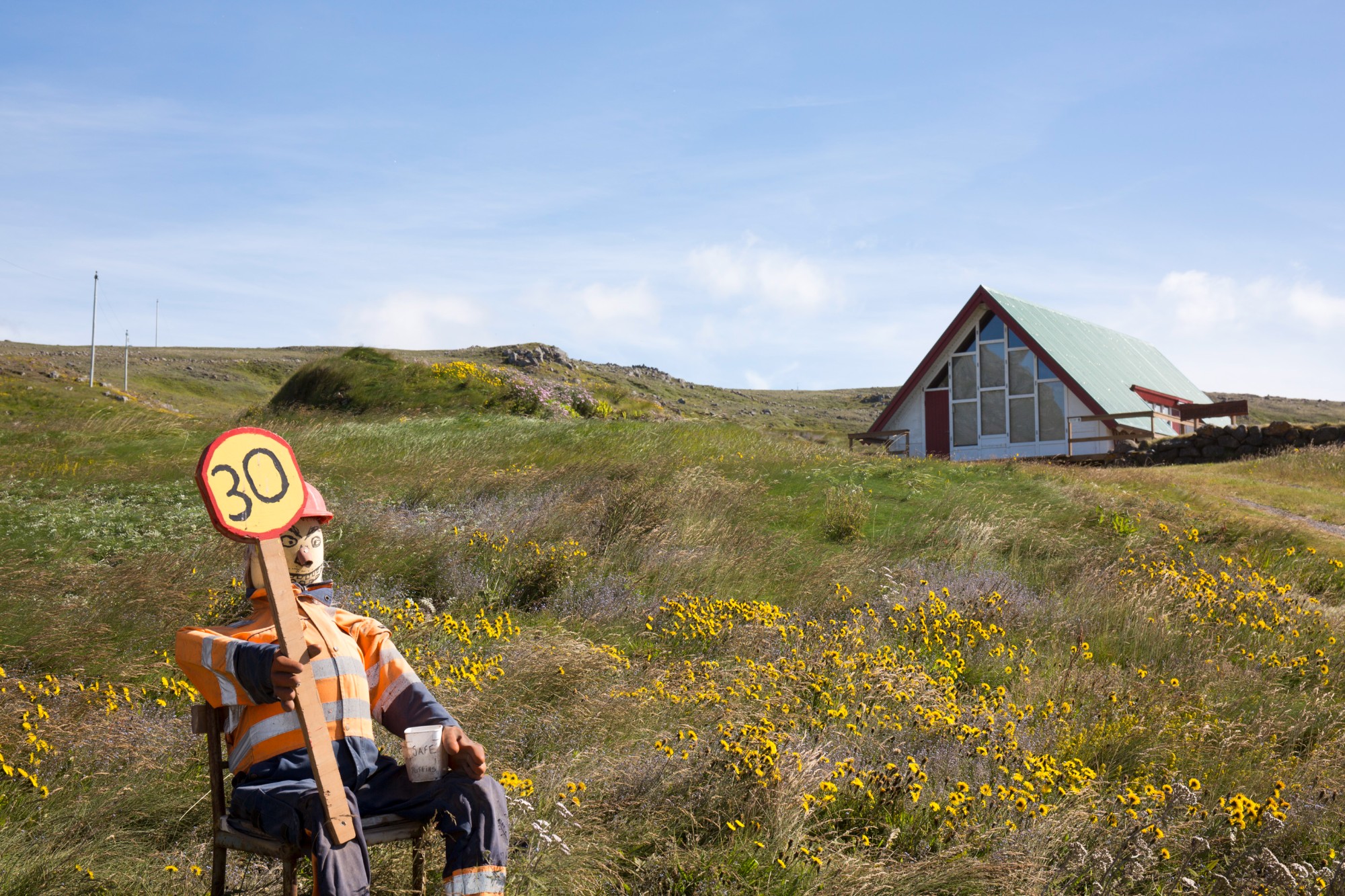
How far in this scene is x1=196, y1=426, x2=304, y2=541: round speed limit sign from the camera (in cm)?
306

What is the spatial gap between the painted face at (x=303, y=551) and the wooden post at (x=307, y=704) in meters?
0.42

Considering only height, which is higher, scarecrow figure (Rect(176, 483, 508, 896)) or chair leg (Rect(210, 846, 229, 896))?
scarecrow figure (Rect(176, 483, 508, 896))

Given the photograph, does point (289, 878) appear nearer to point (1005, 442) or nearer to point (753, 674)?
point (753, 674)

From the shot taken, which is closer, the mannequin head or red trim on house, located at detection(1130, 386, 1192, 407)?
the mannequin head

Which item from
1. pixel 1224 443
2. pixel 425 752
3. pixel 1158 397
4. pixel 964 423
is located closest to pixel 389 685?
pixel 425 752

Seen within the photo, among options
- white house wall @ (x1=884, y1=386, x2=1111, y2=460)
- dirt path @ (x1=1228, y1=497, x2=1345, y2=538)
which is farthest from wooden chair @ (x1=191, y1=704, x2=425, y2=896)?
white house wall @ (x1=884, y1=386, x2=1111, y2=460)

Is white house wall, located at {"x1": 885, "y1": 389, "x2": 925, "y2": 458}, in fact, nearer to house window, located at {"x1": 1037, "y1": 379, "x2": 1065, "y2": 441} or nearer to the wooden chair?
house window, located at {"x1": 1037, "y1": 379, "x2": 1065, "y2": 441}

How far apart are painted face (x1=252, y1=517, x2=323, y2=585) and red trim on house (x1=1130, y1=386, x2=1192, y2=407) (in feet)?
91.3

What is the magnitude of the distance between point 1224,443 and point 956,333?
714cm

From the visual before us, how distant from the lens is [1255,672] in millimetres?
6676

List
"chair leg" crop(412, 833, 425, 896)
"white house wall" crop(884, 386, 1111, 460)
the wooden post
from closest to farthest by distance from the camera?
the wooden post
"chair leg" crop(412, 833, 425, 896)
"white house wall" crop(884, 386, 1111, 460)

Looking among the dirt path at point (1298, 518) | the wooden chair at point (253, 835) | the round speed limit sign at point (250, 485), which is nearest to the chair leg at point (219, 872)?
the wooden chair at point (253, 835)

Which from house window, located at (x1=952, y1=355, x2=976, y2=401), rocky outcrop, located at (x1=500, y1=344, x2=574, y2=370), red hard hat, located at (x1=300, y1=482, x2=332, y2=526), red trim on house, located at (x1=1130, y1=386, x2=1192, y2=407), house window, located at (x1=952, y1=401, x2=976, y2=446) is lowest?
red hard hat, located at (x1=300, y1=482, x2=332, y2=526)

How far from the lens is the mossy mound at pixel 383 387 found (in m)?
25.7
